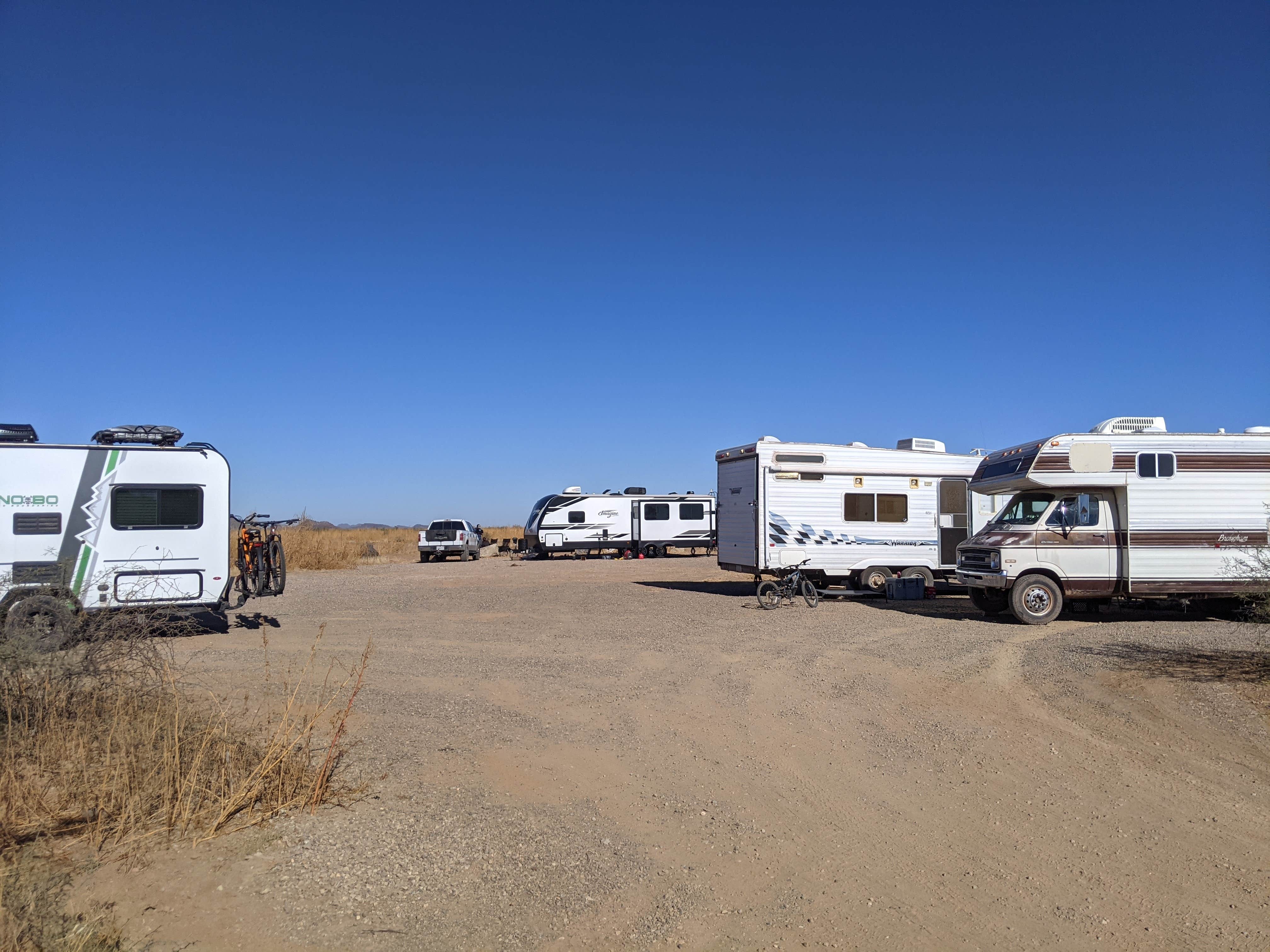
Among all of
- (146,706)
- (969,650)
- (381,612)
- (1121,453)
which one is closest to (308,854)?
(146,706)

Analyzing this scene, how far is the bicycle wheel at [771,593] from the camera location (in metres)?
16.0

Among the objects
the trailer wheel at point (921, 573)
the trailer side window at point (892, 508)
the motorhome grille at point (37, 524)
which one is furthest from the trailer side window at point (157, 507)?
the trailer wheel at point (921, 573)

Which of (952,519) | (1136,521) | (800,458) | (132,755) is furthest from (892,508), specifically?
(132,755)

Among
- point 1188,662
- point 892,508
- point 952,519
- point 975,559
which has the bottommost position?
point 1188,662

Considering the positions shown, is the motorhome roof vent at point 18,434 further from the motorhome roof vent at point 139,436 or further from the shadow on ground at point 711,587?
the shadow on ground at point 711,587

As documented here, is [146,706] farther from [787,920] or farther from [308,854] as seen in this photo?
[787,920]

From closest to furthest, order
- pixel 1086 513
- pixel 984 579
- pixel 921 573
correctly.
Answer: pixel 1086 513 < pixel 984 579 < pixel 921 573

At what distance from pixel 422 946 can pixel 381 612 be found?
1229cm

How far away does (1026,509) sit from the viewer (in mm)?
14000

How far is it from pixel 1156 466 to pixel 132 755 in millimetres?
13459

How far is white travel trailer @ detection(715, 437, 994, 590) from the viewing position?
17469mm

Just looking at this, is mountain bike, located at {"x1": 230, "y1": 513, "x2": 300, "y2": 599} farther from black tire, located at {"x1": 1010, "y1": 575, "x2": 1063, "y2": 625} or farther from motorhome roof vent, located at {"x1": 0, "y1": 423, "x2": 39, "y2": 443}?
black tire, located at {"x1": 1010, "y1": 575, "x2": 1063, "y2": 625}

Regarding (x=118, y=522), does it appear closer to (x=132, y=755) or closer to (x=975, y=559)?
(x=132, y=755)

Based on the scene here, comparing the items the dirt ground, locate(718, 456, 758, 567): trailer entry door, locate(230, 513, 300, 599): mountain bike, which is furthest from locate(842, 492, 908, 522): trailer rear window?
locate(230, 513, 300, 599): mountain bike
